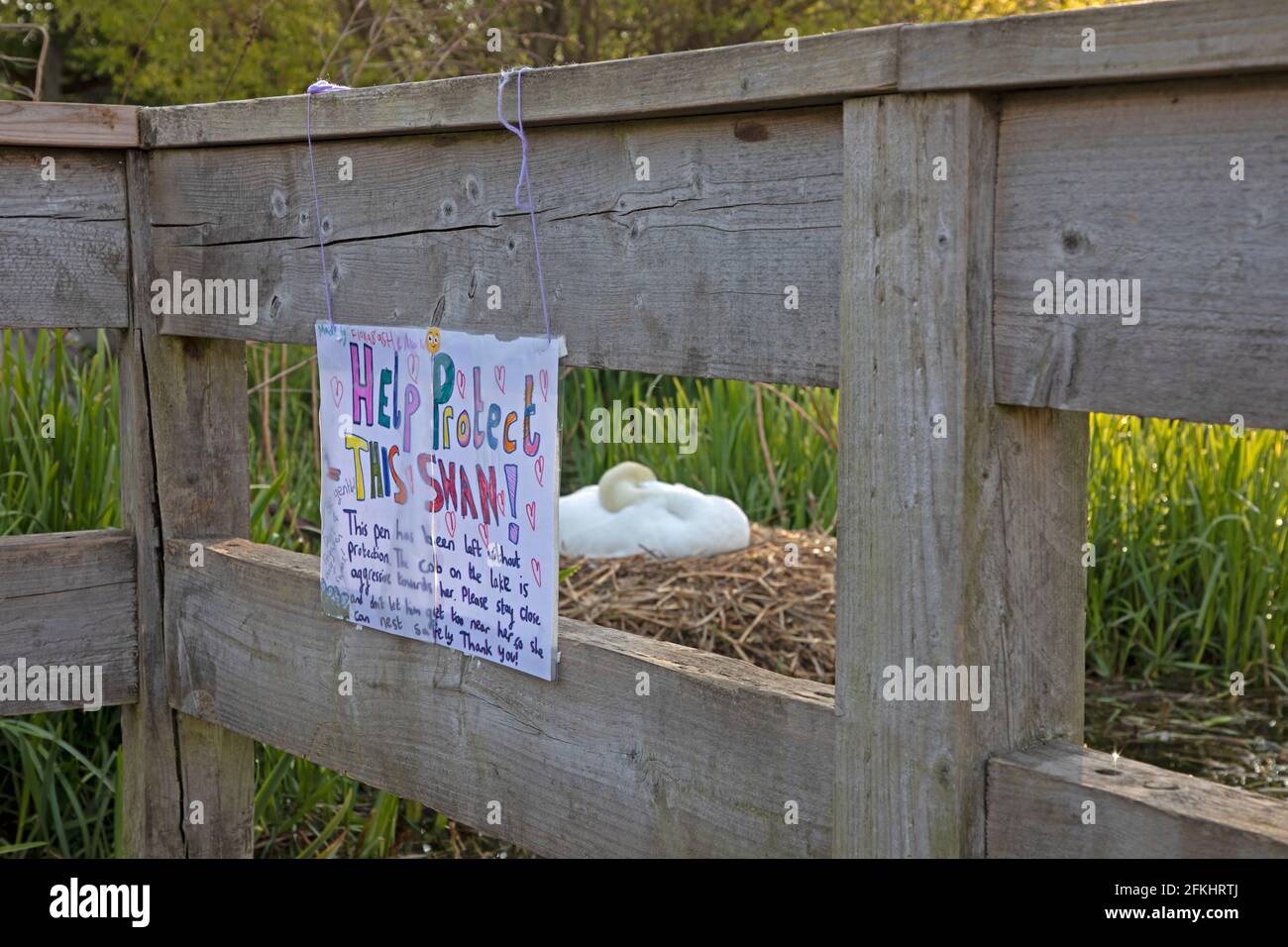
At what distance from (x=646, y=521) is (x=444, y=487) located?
8.20ft

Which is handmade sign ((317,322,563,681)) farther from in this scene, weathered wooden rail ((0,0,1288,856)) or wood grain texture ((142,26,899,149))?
wood grain texture ((142,26,899,149))

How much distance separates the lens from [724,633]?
3.83 meters

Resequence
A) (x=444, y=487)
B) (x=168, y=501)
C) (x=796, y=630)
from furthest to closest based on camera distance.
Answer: (x=796, y=630), (x=168, y=501), (x=444, y=487)

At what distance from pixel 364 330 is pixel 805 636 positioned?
2.20 m

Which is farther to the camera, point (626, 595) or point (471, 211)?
point (626, 595)

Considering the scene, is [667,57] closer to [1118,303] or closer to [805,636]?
[1118,303]

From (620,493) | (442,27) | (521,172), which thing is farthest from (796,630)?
(442,27)

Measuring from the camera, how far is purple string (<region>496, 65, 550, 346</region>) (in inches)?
62.3

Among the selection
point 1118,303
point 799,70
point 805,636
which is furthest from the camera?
point 805,636

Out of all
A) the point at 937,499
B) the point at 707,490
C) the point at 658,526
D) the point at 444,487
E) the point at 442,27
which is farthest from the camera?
the point at 442,27

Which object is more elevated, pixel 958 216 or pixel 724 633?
pixel 958 216

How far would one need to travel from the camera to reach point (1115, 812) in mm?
1169

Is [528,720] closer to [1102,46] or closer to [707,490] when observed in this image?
[1102,46]
